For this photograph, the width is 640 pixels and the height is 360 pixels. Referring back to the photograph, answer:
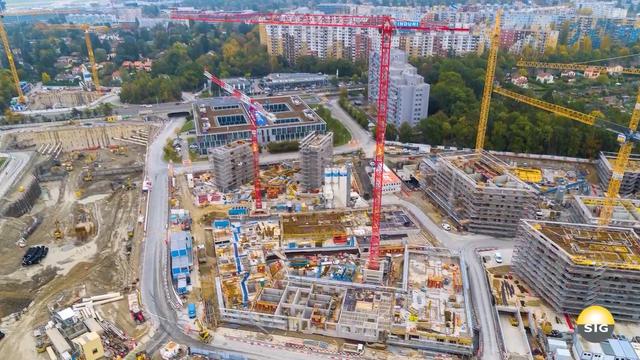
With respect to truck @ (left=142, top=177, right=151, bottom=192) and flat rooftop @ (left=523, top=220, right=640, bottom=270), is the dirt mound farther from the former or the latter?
flat rooftop @ (left=523, top=220, right=640, bottom=270)

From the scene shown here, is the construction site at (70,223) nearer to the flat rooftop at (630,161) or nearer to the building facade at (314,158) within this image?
the building facade at (314,158)

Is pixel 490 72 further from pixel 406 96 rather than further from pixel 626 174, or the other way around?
pixel 626 174

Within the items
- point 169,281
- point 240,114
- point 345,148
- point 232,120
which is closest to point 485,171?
point 345,148

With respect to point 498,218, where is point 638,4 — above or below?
above

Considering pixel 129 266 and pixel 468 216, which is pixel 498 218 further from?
pixel 129 266

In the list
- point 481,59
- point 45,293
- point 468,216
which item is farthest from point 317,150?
point 481,59

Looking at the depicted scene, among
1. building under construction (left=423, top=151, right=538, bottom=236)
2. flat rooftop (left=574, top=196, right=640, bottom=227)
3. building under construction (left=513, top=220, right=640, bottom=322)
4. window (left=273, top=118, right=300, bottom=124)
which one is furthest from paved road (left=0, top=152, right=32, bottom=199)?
flat rooftop (left=574, top=196, right=640, bottom=227)
